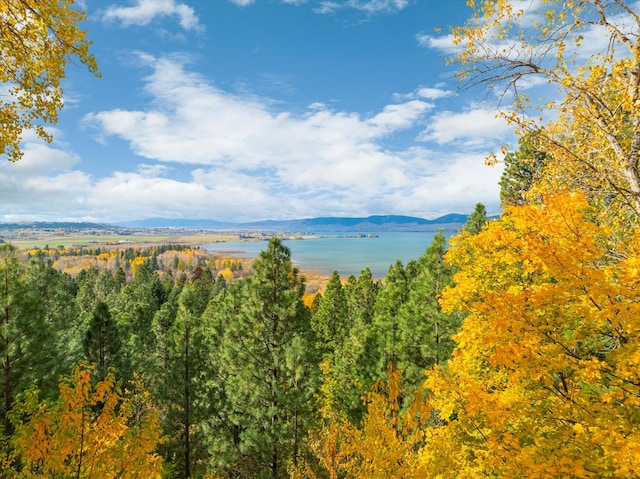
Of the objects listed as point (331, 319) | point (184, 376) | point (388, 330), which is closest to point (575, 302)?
point (388, 330)

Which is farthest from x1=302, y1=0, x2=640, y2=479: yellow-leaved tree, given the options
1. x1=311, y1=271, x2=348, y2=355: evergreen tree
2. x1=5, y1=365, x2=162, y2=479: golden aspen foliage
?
x1=311, y1=271, x2=348, y2=355: evergreen tree

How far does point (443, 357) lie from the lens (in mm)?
15281

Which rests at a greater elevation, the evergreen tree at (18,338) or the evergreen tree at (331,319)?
the evergreen tree at (18,338)

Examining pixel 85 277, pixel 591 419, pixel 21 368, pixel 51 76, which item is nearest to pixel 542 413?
pixel 591 419

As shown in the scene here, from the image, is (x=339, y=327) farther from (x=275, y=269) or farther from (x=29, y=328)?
(x=29, y=328)

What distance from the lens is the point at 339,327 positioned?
109 ft

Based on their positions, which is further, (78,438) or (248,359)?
(248,359)

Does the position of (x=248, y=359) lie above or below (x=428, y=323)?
below

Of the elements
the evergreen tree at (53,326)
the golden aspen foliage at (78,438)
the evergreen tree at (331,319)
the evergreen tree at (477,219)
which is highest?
the evergreen tree at (477,219)

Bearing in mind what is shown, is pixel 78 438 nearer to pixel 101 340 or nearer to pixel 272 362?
pixel 272 362

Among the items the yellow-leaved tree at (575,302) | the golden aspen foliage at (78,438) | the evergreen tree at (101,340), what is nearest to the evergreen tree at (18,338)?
the evergreen tree at (101,340)

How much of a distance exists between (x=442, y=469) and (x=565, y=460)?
4.59 metres

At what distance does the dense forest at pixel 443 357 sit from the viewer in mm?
4969

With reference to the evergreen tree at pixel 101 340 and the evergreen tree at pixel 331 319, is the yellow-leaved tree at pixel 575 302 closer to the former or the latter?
the evergreen tree at pixel 101 340
